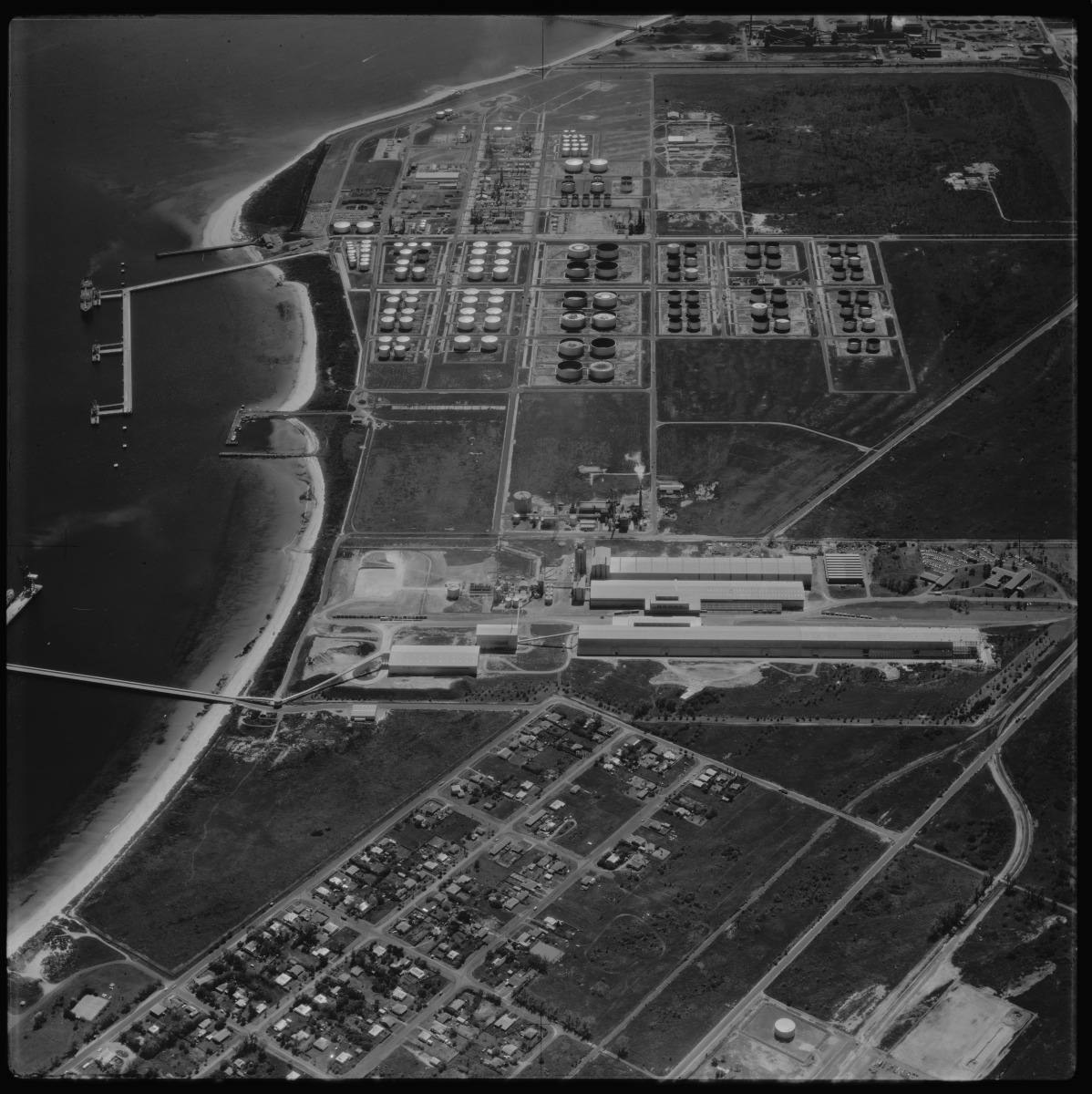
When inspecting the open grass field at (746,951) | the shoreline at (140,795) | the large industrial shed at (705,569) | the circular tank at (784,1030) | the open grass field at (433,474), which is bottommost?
the shoreline at (140,795)

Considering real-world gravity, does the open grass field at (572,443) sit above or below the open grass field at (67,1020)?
below

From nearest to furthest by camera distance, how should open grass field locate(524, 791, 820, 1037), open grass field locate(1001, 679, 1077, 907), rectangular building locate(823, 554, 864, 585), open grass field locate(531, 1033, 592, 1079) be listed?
open grass field locate(531, 1033, 592, 1079), open grass field locate(524, 791, 820, 1037), open grass field locate(1001, 679, 1077, 907), rectangular building locate(823, 554, 864, 585)

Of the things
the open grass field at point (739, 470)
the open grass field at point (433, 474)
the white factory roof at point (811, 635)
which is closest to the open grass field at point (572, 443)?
the open grass field at point (433, 474)

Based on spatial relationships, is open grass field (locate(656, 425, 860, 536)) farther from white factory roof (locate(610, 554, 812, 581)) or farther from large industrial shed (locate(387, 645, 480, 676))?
large industrial shed (locate(387, 645, 480, 676))

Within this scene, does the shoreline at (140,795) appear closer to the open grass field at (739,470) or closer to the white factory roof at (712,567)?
the white factory roof at (712,567)

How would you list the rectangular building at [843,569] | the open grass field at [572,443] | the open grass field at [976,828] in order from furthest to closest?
the open grass field at [572,443]
the rectangular building at [843,569]
the open grass field at [976,828]

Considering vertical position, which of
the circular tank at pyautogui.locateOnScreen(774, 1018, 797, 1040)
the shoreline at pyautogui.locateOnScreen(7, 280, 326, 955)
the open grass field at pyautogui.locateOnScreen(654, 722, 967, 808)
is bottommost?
the shoreline at pyautogui.locateOnScreen(7, 280, 326, 955)

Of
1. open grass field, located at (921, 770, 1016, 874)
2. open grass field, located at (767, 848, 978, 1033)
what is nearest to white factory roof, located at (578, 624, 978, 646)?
open grass field, located at (921, 770, 1016, 874)
